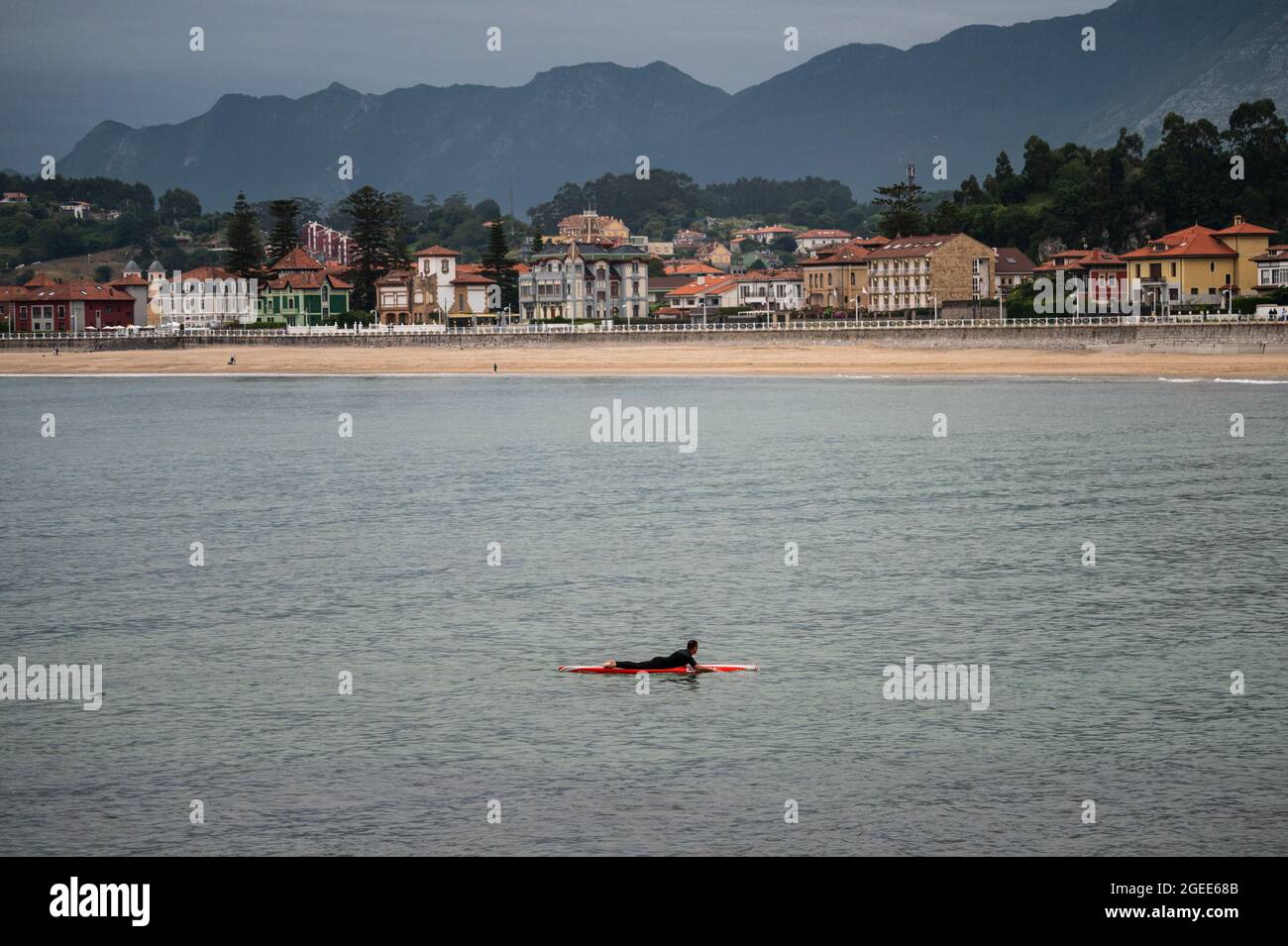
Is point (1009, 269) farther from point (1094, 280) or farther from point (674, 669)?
point (674, 669)

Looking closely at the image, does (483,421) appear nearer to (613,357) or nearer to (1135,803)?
(613,357)

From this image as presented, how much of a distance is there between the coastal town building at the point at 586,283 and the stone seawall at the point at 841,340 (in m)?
32.1

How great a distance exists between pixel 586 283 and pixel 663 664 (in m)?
146

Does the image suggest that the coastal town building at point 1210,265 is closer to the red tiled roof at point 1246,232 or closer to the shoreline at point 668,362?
the red tiled roof at point 1246,232

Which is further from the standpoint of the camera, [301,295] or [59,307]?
[301,295]

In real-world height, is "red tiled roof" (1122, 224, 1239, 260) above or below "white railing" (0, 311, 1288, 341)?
above

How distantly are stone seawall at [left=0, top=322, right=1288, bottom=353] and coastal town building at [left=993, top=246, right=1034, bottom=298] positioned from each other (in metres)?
44.8

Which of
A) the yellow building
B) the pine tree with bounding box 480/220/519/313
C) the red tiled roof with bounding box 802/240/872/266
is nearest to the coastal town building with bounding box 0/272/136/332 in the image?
the pine tree with bounding box 480/220/519/313

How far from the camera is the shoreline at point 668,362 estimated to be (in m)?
97.3

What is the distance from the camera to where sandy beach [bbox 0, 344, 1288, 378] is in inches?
3829

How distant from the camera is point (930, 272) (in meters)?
152

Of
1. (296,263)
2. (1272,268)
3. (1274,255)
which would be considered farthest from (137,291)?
(1274,255)

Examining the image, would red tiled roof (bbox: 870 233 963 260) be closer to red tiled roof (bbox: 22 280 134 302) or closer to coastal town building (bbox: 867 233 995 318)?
coastal town building (bbox: 867 233 995 318)
